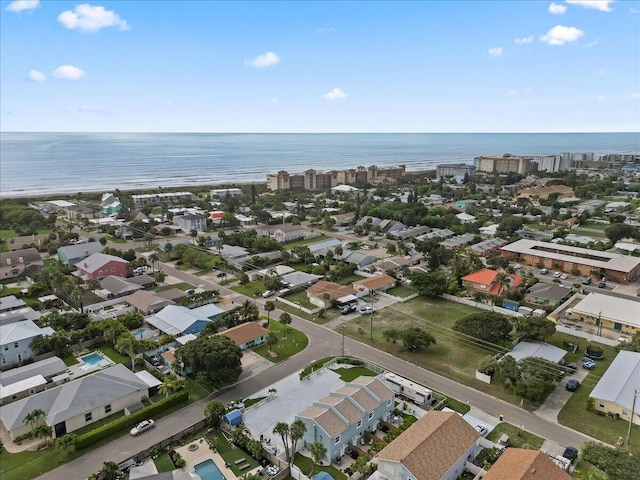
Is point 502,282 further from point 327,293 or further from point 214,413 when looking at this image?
point 214,413

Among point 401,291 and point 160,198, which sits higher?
point 160,198

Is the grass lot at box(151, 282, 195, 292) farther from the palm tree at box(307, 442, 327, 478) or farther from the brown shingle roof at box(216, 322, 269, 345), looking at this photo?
the palm tree at box(307, 442, 327, 478)

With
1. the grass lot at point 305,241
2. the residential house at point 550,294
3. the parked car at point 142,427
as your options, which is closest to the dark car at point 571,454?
the residential house at point 550,294

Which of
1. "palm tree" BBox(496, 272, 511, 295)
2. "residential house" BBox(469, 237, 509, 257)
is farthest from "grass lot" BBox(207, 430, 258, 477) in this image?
"residential house" BBox(469, 237, 509, 257)

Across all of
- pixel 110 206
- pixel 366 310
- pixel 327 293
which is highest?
pixel 110 206

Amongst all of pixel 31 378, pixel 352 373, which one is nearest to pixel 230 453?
pixel 352 373

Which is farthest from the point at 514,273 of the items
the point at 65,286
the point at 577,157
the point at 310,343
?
the point at 577,157
